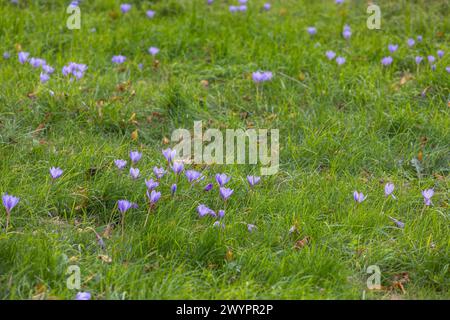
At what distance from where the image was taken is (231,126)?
4.88 meters

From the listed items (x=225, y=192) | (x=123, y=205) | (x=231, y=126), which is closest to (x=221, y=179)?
(x=225, y=192)

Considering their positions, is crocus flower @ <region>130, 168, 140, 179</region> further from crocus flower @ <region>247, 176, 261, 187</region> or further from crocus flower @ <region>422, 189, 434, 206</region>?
crocus flower @ <region>422, 189, 434, 206</region>

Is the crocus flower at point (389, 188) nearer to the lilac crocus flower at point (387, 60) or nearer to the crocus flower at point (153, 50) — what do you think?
the lilac crocus flower at point (387, 60)

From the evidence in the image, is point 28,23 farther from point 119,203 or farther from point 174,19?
point 119,203

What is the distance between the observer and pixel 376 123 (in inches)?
193

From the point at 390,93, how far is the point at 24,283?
3145mm

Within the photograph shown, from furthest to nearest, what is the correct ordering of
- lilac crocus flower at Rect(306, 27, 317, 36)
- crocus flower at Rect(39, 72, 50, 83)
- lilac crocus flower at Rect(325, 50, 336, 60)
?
lilac crocus flower at Rect(306, 27, 317, 36)
lilac crocus flower at Rect(325, 50, 336, 60)
crocus flower at Rect(39, 72, 50, 83)

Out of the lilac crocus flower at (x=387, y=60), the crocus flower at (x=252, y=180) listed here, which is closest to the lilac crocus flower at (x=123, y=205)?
the crocus flower at (x=252, y=180)

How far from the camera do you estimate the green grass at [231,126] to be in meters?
3.41

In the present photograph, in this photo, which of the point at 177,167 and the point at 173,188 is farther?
the point at 177,167

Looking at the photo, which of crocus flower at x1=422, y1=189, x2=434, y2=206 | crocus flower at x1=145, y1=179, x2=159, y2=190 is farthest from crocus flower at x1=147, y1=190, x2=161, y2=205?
crocus flower at x1=422, y1=189, x2=434, y2=206

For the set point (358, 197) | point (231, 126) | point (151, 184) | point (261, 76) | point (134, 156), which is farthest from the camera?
point (261, 76)

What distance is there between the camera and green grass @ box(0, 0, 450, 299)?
341cm

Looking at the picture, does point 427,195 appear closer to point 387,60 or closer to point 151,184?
point 151,184
